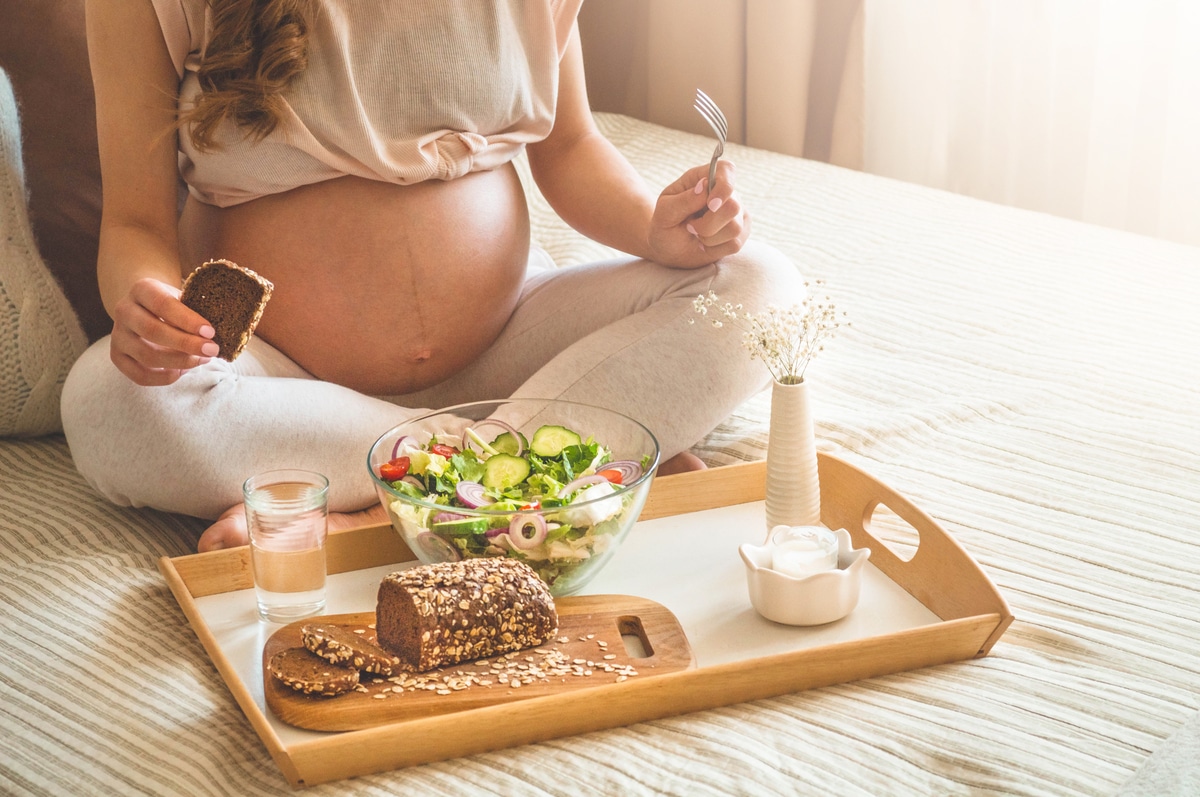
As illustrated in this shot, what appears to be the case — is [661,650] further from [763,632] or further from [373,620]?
[373,620]

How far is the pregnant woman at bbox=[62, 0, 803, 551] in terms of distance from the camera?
1104mm

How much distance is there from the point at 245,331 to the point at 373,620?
0.26 meters

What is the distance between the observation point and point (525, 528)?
0.89m

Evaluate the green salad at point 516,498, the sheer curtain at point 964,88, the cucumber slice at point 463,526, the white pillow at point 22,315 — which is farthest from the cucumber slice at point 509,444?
the sheer curtain at point 964,88

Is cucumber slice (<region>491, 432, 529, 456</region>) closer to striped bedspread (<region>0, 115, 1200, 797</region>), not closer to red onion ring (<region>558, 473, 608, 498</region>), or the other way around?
red onion ring (<region>558, 473, 608, 498</region>)

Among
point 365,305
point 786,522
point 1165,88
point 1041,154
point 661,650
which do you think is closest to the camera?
point 661,650

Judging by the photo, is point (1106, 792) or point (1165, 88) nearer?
point (1106, 792)

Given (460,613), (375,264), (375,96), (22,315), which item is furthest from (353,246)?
(460,613)

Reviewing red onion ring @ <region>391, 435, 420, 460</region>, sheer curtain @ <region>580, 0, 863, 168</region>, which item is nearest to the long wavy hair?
red onion ring @ <region>391, 435, 420, 460</region>

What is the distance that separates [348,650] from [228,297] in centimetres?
32

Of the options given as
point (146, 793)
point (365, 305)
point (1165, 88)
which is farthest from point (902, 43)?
point (146, 793)

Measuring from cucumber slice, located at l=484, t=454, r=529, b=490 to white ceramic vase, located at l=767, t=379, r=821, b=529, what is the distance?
22 cm

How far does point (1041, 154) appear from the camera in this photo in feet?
7.72

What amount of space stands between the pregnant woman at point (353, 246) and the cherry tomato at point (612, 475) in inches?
8.5
